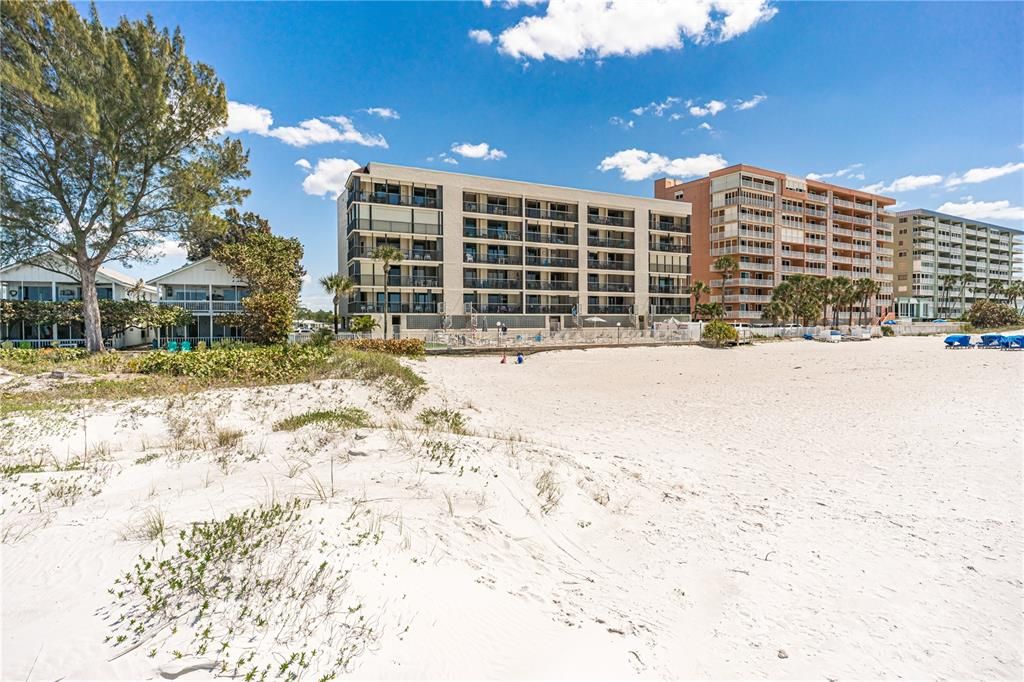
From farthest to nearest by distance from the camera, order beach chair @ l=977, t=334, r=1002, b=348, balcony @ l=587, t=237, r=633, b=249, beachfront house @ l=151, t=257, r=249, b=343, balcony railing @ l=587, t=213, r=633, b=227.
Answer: balcony railing @ l=587, t=213, r=633, b=227 < balcony @ l=587, t=237, r=633, b=249 < beach chair @ l=977, t=334, r=1002, b=348 < beachfront house @ l=151, t=257, r=249, b=343

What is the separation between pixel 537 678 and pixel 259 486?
14.6ft

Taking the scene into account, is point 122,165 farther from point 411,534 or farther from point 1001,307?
point 1001,307

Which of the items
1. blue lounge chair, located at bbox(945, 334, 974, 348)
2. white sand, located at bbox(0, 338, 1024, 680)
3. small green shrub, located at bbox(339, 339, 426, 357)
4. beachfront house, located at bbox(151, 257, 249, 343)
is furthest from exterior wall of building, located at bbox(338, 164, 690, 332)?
white sand, located at bbox(0, 338, 1024, 680)

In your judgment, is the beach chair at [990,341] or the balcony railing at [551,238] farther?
the balcony railing at [551,238]

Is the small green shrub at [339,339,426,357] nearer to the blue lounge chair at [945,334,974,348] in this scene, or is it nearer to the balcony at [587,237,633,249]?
the balcony at [587,237,633,249]

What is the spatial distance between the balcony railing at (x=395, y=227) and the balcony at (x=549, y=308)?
13867mm

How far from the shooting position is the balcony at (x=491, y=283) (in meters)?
53.4

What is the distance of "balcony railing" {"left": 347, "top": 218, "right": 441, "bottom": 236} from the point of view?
47.9 meters

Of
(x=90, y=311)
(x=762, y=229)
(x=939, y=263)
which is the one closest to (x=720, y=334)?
(x=762, y=229)

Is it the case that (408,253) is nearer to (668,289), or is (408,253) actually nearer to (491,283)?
(491,283)

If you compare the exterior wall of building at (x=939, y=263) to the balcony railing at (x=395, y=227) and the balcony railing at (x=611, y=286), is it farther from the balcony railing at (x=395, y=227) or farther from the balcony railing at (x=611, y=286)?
the balcony railing at (x=395, y=227)

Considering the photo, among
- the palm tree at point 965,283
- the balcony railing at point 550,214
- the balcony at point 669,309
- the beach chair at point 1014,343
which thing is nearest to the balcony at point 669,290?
the balcony at point 669,309

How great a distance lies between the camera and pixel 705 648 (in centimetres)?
425

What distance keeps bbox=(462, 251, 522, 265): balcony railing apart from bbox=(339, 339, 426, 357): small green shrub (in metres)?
22.5
